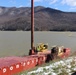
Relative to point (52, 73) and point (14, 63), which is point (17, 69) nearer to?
point (14, 63)

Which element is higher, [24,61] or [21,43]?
[24,61]

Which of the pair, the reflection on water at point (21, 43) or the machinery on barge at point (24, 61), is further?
the reflection on water at point (21, 43)

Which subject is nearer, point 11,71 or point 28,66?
point 11,71

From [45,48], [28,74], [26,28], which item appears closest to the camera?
[28,74]

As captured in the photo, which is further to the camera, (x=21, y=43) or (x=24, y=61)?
(x=21, y=43)

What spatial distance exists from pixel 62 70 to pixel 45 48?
24.6ft

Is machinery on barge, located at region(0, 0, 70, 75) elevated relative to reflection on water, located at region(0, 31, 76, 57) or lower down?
elevated

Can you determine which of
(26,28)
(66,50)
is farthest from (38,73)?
(26,28)

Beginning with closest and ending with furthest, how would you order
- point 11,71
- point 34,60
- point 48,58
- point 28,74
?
point 28,74, point 11,71, point 34,60, point 48,58

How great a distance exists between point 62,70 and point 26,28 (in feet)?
617

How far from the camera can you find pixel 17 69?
10844mm

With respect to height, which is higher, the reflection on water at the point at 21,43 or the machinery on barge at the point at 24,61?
the machinery on barge at the point at 24,61

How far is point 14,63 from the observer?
1083cm

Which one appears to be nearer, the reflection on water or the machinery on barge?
the machinery on barge
